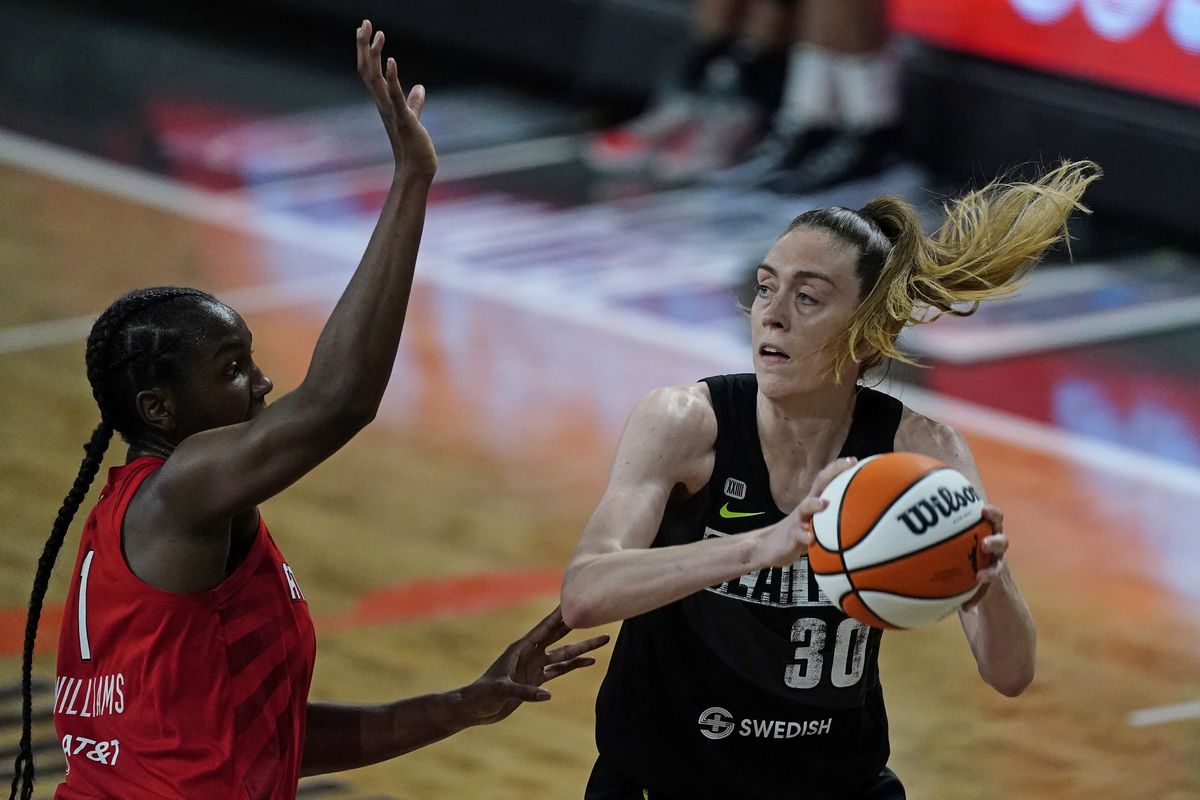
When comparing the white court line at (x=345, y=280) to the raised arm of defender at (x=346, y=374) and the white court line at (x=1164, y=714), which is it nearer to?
the white court line at (x=1164, y=714)

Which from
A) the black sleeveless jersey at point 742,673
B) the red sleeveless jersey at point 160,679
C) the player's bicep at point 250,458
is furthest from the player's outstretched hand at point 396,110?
the black sleeveless jersey at point 742,673

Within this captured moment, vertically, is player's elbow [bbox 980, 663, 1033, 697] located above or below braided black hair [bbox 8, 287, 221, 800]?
below

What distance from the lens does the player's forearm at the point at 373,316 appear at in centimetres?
298

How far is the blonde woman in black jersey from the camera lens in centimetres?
360

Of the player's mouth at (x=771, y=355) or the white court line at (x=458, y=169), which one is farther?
the white court line at (x=458, y=169)

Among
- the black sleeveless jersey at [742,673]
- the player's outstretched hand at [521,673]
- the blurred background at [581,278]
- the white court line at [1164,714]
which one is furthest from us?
the blurred background at [581,278]

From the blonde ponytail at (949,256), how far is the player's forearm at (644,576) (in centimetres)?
59

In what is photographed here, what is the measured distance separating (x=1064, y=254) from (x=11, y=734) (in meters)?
6.66

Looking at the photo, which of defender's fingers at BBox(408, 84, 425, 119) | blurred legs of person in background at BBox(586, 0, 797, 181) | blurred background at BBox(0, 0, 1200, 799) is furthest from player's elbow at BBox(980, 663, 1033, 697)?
blurred legs of person in background at BBox(586, 0, 797, 181)

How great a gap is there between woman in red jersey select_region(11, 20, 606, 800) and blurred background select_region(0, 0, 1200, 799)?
1.95 m

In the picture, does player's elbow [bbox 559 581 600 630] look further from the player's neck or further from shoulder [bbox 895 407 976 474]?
shoulder [bbox 895 407 976 474]

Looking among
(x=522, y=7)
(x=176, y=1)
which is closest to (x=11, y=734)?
(x=522, y=7)

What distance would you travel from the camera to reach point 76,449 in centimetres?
723

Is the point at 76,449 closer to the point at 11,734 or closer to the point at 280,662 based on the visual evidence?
the point at 11,734
